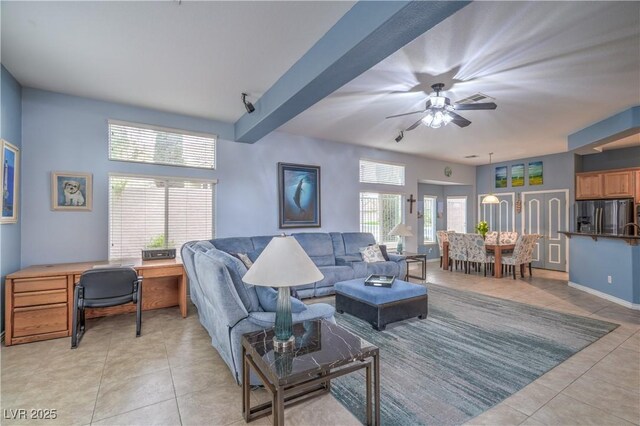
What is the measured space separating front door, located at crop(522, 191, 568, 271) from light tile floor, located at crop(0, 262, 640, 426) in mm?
4424

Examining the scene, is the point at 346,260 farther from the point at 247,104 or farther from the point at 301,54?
the point at 301,54

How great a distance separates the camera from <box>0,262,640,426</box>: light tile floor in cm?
197

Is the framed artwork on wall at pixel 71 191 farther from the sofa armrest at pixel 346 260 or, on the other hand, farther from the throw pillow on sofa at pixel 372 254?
the throw pillow on sofa at pixel 372 254

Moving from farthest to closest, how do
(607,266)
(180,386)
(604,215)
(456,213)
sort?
(456,213), (604,215), (607,266), (180,386)

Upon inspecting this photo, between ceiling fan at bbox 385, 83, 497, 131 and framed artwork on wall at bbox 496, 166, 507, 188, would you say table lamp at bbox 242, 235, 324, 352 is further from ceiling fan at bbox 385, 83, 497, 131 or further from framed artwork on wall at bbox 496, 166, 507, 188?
framed artwork on wall at bbox 496, 166, 507, 188

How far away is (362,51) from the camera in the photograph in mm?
2238

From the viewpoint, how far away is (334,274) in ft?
16.3

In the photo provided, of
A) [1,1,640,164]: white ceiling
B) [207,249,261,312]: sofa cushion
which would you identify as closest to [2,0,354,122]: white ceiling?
[1,1,640,164]: white ceiling

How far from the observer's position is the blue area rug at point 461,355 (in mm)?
2092

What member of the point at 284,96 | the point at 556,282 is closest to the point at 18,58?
the point at 284,96

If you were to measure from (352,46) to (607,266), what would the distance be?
547 cm

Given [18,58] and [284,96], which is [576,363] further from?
[18,58]

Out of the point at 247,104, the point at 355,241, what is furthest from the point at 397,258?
the point at 247,104

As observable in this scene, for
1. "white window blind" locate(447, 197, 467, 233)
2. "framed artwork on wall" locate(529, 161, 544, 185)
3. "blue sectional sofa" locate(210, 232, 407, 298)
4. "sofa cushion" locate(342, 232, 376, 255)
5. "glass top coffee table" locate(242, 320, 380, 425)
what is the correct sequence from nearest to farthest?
"glass top coffee table" locate(242, 320, 380, 425), "blue sectional sofa" locate(210, 232, 407, 298), "sofa cushion" locate(342, 232, 376, 255), "framed artwork on wall" locate(529, 161, 544, 185), "white window blind" locate(447, 197, 467, 233)
